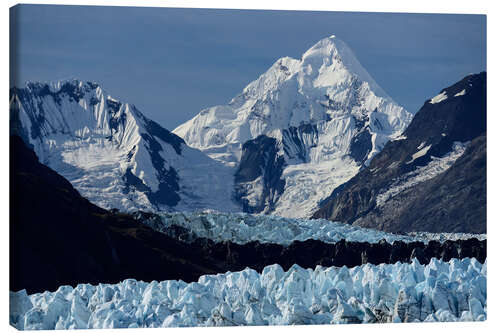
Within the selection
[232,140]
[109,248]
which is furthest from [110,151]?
[232,140]

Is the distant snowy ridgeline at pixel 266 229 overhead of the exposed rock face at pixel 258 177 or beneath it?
beneath

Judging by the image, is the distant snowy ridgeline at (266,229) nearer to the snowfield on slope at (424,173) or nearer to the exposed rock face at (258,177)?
the exposed rock face at (258,177)

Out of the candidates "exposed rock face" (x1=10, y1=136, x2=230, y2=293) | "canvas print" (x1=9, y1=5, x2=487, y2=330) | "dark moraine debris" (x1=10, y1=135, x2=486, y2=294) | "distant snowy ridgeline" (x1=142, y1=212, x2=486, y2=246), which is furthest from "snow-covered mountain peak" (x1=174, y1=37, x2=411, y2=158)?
"exposed rock face" (x1=10, y1=136, x2=230, y2=293)

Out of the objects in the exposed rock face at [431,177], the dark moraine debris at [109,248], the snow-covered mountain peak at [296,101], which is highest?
the snow-covered mountain peak at [296,101]

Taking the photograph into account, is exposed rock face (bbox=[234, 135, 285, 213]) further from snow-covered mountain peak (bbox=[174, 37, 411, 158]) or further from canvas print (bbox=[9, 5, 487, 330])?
snow-covered mountain peak (bbox=[174, 37, 411, 158])

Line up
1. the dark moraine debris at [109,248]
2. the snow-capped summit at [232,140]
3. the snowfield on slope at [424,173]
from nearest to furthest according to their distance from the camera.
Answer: the dark moraine debris at [109,248], the snow-capped summit at [232,140], the snowfield on slope at [424,173]

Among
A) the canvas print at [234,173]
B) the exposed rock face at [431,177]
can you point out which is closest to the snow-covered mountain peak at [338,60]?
the canvas print at [234,173]

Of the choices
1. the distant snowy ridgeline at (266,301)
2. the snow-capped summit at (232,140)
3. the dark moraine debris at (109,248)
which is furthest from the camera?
the snow-capped summit at (232,140)

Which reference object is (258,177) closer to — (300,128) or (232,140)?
(232,140)
